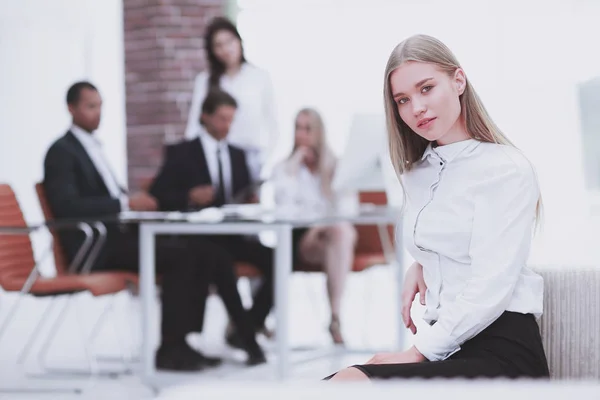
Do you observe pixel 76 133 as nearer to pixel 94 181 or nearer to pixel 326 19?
pixel 94 181

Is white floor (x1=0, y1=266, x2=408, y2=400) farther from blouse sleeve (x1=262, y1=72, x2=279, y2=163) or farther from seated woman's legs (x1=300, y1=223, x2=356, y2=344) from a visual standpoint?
blouse sleeve (x1=262, y1=72, x2=279, y2=163)

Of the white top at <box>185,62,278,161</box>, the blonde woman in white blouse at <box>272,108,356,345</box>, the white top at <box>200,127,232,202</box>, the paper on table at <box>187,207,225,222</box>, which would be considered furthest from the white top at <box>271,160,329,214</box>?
the paper on table at <box>187,207,225,222</box>

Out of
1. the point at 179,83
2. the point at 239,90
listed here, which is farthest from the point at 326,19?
the point at 239,90

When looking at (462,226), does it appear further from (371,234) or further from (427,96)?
(371,234)

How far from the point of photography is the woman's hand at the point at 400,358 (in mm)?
1224

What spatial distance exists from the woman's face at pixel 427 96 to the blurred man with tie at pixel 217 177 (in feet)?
9.60

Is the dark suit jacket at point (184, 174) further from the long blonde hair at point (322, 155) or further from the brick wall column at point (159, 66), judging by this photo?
the brick wall column at point (159, 66)

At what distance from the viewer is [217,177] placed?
4.36 meters

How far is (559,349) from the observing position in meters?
1.39

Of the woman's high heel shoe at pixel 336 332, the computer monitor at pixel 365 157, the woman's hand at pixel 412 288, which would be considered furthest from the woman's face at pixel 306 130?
the woman's hand at pixel 412 288

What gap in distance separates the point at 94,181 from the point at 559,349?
9.42ft

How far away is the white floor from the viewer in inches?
142

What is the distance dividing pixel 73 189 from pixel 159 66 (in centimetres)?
249

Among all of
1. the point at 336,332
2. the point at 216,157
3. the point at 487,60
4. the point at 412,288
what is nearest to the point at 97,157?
the point at 216,157
